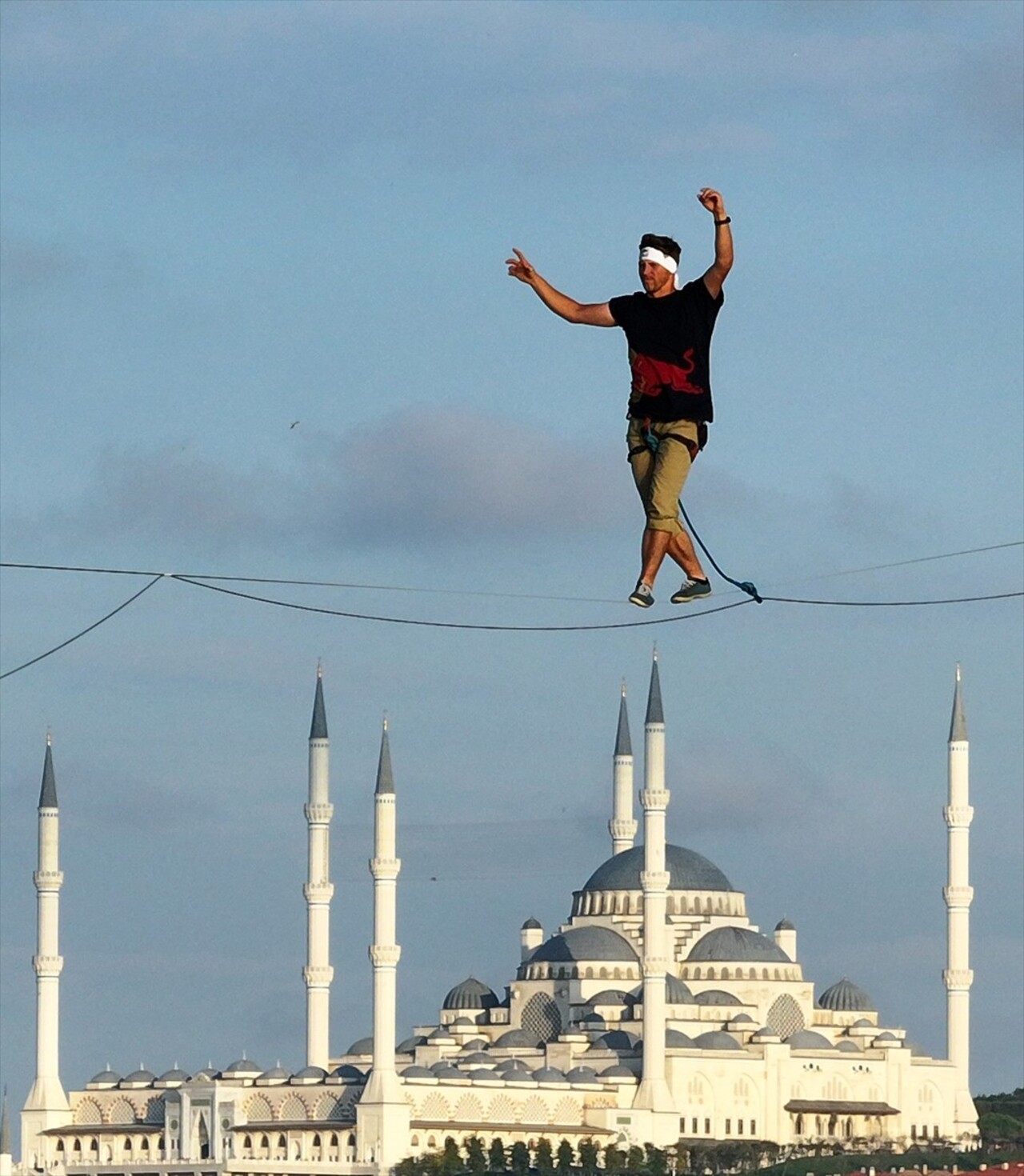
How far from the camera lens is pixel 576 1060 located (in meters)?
135

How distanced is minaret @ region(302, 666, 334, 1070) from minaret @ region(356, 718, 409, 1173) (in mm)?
4158

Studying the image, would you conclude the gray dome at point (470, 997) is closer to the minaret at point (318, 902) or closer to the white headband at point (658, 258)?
the minaret at point (318, 902)

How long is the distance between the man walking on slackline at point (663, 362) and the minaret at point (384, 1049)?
107m

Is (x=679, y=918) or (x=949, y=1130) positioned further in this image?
(x=679, y=918)

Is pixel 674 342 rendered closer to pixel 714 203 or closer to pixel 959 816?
pixel 714 203

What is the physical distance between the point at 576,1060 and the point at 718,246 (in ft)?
389

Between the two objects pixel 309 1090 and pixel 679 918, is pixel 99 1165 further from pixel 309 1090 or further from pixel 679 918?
pixel 679 918

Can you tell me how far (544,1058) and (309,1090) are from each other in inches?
424

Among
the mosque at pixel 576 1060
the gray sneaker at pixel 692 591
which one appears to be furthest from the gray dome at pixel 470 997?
the gray sneaker at pixel 692 591

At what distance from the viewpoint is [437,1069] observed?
427ft

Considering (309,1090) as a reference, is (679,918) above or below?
above

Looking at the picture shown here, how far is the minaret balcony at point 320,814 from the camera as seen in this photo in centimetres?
13212

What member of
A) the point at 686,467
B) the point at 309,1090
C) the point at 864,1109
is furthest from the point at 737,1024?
the point at 686,467

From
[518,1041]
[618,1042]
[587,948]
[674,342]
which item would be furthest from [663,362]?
[587,948]
